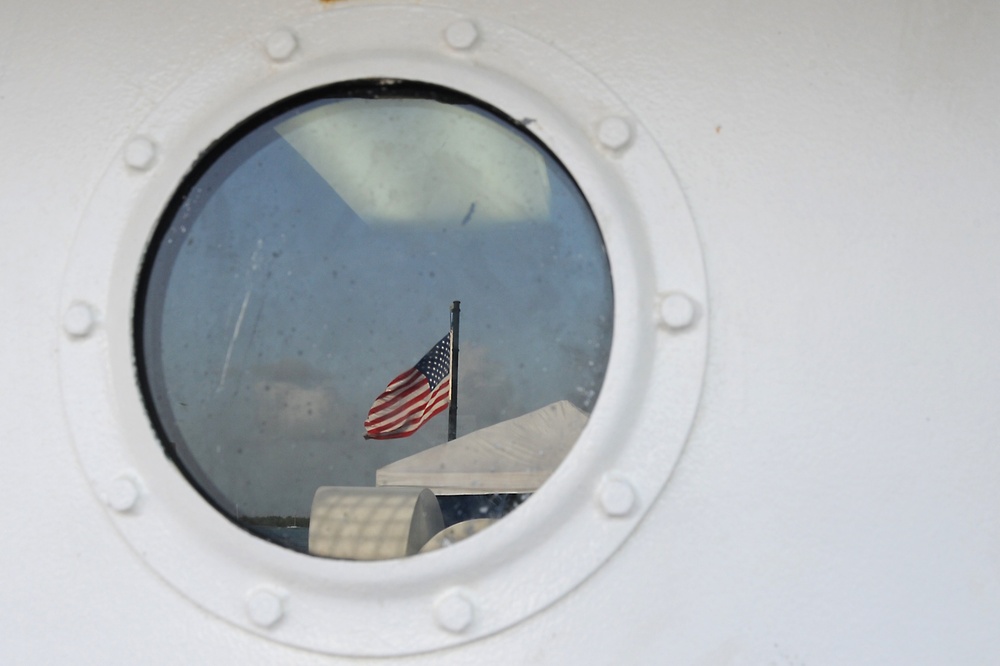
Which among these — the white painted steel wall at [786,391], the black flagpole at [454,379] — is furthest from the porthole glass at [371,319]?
the white painted steel wall at [786,391]

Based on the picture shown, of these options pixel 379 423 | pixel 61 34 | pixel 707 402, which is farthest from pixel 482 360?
pixel 61 34

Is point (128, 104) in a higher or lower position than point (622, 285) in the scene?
higher

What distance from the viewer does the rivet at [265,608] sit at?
1.06 metres

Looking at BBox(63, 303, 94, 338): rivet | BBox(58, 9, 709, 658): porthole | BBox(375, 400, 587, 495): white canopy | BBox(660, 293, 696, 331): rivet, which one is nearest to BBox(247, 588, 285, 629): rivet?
BBox(58, 9, 709, 658): porthole

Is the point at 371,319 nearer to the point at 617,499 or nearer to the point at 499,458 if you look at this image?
the point at 499,458

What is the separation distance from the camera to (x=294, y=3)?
1191 mm

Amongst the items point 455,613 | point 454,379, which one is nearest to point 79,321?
point 454,379

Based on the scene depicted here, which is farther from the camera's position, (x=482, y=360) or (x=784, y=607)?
(x=482, y=360)

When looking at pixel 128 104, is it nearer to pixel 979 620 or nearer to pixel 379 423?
pixel 379 423

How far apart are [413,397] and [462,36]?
17.0 inches

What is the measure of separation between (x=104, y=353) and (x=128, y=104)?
32 cm

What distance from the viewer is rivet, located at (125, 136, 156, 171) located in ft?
3.84

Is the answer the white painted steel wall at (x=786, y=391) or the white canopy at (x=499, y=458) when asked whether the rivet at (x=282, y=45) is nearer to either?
the white painted steel wall at (x=786, y=391)

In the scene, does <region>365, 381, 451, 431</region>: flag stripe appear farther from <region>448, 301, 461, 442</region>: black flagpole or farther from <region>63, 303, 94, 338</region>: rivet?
<region>63, 303, 94, 338</region>: rivet
